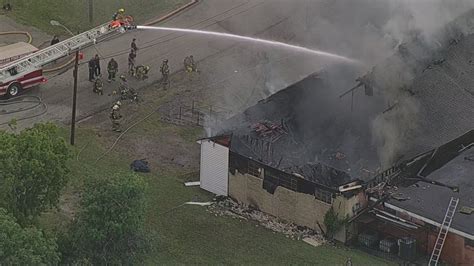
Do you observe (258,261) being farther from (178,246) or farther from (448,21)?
(448,21)

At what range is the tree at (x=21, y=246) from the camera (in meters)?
16.8

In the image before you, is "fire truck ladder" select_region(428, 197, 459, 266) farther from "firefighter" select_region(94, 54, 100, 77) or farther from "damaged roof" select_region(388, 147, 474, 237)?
"firefighter" select_region(94, 54, 100, 77)

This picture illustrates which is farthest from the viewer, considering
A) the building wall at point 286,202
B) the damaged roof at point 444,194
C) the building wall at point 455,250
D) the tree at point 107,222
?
the building wall at point 286,202

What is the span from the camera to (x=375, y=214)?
25.3 m

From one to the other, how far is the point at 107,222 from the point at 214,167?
8.48 metres

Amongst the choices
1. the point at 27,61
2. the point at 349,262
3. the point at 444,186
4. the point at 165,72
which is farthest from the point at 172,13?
the point at 349,262

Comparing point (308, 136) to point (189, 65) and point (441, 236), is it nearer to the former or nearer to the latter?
point (441, 236)

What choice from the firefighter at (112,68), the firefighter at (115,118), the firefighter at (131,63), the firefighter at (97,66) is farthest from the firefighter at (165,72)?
the firefighter at (115,118)

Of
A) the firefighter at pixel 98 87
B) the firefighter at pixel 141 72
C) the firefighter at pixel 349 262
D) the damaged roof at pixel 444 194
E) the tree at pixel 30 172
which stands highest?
the firefighter at pixel 141 72

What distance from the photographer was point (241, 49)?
38.7 m

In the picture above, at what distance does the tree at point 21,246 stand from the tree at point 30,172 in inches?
67.4

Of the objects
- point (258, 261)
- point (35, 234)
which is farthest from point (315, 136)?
point (35, 234)

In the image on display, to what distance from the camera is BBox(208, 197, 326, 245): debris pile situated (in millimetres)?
25531

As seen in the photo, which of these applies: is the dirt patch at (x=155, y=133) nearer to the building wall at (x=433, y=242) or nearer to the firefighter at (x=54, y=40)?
the firefighter at (x=54, y=40)
